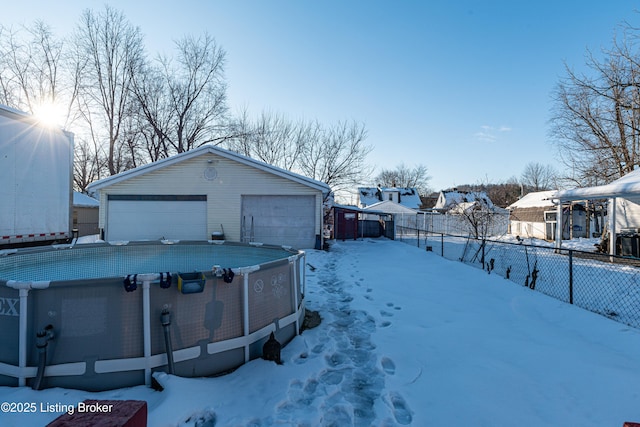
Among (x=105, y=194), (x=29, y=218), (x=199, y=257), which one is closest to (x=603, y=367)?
(x=199, y=257)

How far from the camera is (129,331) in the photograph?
289cm

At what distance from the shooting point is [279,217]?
12789mm

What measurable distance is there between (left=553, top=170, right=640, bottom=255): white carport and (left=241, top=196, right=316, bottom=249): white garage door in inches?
381

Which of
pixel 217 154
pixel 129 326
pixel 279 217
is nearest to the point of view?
pixel 129 326

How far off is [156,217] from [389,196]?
3706 cm

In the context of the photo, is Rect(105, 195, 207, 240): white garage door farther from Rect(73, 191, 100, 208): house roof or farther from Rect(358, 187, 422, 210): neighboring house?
Rect(358, 187, 422, 210): neighboring house

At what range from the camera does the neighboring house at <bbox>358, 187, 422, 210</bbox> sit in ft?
148

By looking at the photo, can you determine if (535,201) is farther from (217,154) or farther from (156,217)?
(156,217)

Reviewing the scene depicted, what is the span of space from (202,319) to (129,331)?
2.11ft

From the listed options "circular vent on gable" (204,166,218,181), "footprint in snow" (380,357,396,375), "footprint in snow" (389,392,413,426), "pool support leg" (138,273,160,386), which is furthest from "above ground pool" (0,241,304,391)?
"circular vent on gable" (204,166,218,181)

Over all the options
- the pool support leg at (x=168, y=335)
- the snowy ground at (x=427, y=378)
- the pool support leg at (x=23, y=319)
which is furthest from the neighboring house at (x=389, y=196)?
the pool support leg at (x=23, y=319)

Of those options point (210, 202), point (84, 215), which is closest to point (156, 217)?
point (210, 202)

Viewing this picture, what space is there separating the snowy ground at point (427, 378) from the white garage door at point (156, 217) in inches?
361

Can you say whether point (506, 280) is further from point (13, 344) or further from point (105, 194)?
point (105, 194)
